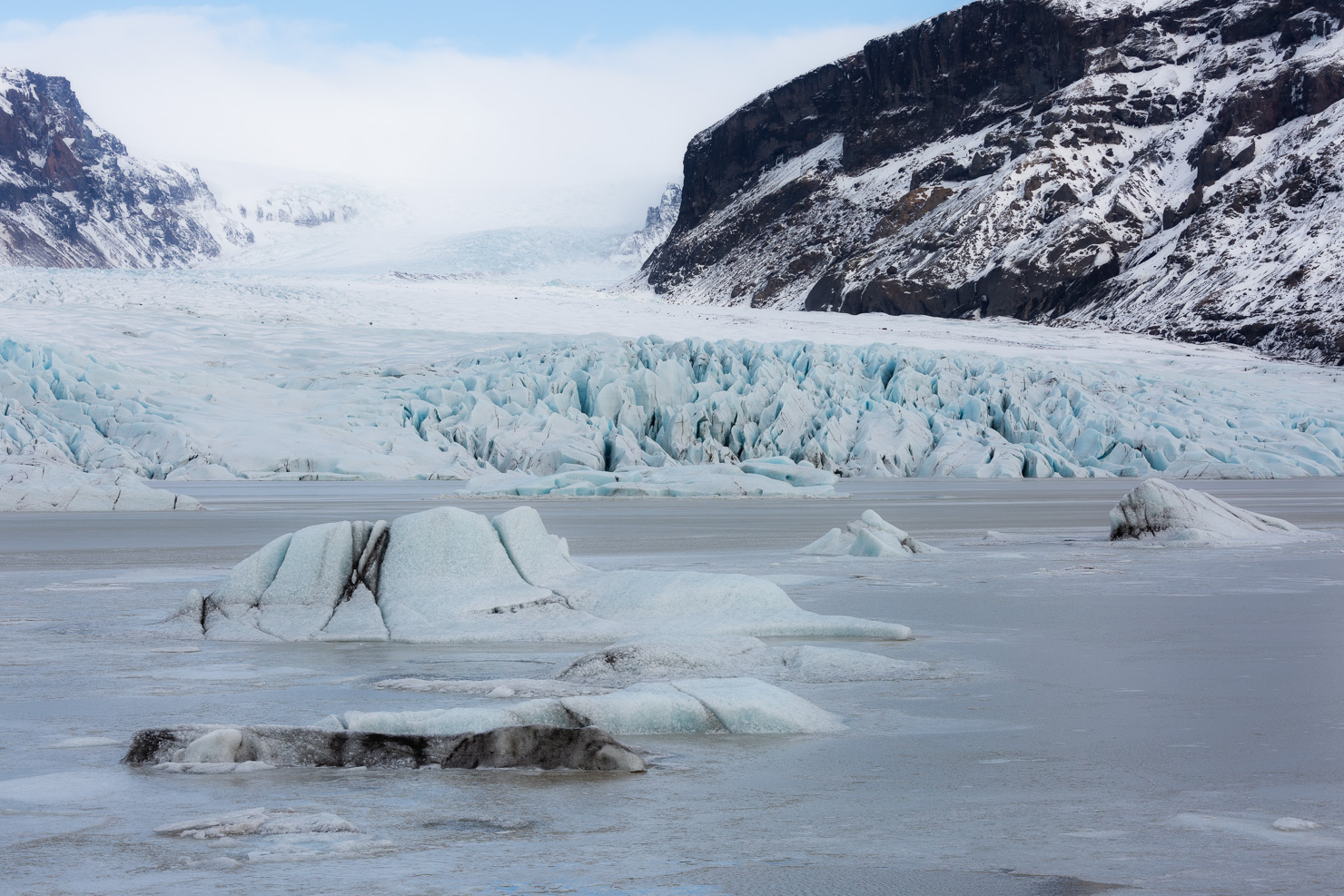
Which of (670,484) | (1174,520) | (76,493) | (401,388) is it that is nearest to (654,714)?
(1174,520)

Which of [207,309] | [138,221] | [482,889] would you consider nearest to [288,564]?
[482,889]

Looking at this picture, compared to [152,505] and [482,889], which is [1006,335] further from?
[482,889]

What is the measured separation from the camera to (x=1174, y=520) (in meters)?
8.86

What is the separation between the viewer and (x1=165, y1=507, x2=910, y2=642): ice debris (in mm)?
4738

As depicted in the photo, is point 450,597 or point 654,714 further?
point 450,597

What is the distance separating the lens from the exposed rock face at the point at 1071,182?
179ft

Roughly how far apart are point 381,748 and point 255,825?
23.1 inches

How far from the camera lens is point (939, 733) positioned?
10.1 ft

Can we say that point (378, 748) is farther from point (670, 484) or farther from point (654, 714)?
point (670, 484)

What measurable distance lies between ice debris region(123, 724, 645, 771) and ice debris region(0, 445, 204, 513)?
10.4m

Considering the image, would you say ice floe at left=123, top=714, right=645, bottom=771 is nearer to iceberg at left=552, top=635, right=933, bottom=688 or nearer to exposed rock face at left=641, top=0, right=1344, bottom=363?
iceberg at left=552, top=635, right=933, bottom=688

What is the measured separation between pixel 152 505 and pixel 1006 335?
29.0 metres

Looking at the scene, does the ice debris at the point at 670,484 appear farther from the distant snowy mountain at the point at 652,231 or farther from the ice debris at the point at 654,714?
the distant snowy mountain at the point at 652,231

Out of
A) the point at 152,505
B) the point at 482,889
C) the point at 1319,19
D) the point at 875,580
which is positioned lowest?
the point at 152,505
